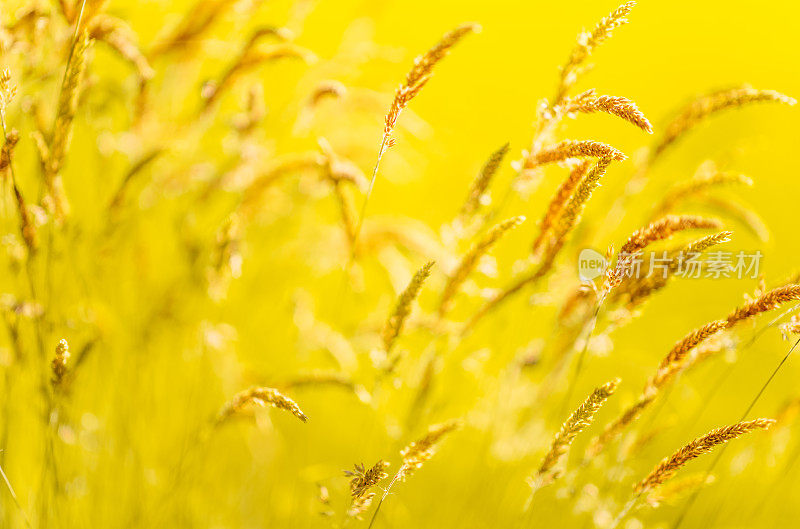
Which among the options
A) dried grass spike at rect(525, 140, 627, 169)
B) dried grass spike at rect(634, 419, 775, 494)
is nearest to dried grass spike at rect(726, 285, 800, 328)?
dried grass spike at rect(634, 419, 775, 494)

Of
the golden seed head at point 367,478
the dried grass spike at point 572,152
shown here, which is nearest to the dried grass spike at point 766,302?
the dried grass spike at point 572,152

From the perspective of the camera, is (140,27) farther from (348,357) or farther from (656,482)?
(656,482)

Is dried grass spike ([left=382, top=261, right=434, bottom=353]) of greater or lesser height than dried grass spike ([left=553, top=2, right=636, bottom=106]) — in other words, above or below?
below

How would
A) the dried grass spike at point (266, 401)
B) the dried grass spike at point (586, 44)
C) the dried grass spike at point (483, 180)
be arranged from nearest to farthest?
the dried grass spike at point (266, 401) → the dried grass spike at point (586, 44) → the dried grass spike at point (483, 180)

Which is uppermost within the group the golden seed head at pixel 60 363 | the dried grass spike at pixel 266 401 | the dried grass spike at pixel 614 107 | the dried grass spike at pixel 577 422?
the dried grass spike at pixel 614 107

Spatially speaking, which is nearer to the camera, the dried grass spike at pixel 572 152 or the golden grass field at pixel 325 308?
the dried grass spike at pixel 572 152

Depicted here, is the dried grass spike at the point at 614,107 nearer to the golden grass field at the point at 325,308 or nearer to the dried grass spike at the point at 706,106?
the golden grass field at the point at 325,308

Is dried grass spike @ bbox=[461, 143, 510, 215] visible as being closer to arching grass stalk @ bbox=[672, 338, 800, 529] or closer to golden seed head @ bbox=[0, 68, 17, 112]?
arching grass stalk @ bbox=[672, 338, 800, 529]

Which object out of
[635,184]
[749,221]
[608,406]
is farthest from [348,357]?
[608,406]

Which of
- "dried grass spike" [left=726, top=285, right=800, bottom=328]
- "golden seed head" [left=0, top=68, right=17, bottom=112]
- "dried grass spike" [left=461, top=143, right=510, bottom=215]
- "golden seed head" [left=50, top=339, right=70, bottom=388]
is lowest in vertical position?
"golden seed head" [left=50, top=339, right=70, bottom=388]
